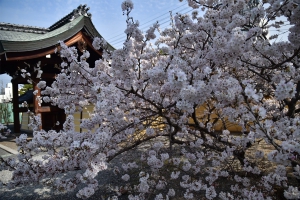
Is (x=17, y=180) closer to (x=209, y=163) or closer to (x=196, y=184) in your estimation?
(x=196, y=184)

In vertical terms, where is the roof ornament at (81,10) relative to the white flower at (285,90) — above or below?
above

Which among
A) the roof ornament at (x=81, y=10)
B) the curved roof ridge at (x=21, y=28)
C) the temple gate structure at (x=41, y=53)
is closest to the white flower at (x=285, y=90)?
the temple gate structure at (x=41, y=53)

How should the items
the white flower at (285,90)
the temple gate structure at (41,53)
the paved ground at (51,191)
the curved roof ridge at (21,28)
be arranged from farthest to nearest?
1. the curved roof ridge at (21,28)
2. the temple gate structure at (41,53)
3. the paved ground at (51,191)
4. the white flower at (285,90)

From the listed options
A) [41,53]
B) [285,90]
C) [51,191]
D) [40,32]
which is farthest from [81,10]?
[285,90]

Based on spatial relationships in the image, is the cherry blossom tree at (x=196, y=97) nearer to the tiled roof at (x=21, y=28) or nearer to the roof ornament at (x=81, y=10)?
the roof ornament at (x=81, y=10)

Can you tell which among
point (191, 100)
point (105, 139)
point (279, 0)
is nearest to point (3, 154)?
point (105, 139)

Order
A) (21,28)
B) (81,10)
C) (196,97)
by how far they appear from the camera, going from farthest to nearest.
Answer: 1. (21,28)
2. (81,10)
3. (196,97)

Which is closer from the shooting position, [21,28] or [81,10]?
[81,10]

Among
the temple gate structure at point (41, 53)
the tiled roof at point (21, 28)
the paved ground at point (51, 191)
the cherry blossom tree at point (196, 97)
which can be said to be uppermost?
the tiled roof at point (21, 28)

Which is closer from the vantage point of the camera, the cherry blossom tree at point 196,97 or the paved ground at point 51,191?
the cherry blossom tree at point 196,97

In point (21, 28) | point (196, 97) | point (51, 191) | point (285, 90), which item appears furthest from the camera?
point (21, 28)

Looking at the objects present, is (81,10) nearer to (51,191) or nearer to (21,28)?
(21,28)

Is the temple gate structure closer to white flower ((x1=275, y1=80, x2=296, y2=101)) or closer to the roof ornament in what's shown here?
the roof ornament

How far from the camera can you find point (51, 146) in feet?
8.21
